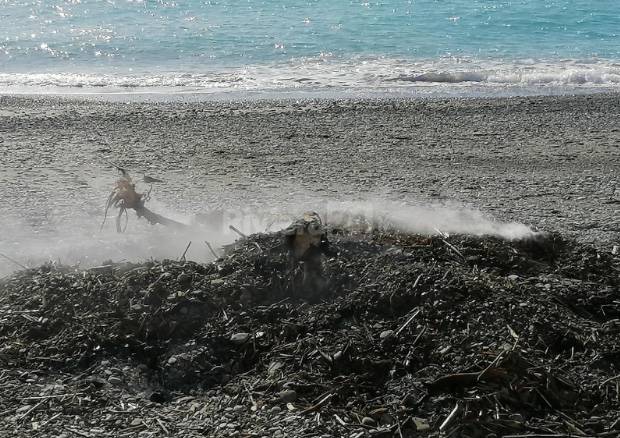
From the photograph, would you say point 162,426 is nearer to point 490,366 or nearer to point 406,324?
point 406,324

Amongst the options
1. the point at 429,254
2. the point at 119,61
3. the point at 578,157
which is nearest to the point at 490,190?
the point at 578,157

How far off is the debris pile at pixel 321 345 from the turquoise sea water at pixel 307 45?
9.93 m

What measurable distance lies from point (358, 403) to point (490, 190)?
4308 millimetres

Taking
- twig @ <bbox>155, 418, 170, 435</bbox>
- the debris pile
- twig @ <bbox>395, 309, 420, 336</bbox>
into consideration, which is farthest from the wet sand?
twig @ <bbox>155, 418, 170, 435</bbox>

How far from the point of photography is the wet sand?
7.00m

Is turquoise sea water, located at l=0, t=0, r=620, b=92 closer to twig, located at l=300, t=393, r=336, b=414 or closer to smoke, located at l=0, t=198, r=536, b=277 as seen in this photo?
smoke, located at l=0, t=198, r=536, b=277

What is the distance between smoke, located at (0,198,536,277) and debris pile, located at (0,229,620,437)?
549 millimetres

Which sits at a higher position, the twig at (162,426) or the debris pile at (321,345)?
the debris pile at (321,345)

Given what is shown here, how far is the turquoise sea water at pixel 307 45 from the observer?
14945 millimetres

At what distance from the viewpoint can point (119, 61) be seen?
56.7 feet

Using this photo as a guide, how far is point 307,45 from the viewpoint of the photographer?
1878 cm

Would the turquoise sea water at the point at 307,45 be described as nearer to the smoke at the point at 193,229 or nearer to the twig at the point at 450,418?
the smoke at the point at 193,229

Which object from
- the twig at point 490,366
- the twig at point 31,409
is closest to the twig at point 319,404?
the twig at point 490,366

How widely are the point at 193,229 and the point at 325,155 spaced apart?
3077mm
